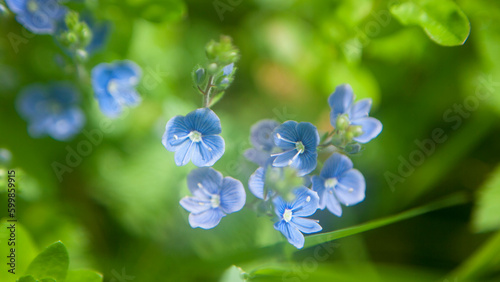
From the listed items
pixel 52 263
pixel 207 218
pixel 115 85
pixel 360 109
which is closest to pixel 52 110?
pixel 115 85

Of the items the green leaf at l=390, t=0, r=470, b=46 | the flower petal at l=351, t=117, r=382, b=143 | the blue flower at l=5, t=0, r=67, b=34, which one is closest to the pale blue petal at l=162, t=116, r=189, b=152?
the flower petal at l=351, t=117, r=382, b=143

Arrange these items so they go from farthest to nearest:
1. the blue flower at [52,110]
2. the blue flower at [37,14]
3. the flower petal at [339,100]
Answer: the blue flower at [52,110] < the blue flower at [37,14] < the flower petal at [339,100]

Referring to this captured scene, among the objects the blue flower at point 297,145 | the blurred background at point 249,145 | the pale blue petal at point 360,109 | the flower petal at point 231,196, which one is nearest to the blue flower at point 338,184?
the blue flower at point 297,145

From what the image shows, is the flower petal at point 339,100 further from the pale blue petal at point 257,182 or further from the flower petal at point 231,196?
the flower petal at point 231,196

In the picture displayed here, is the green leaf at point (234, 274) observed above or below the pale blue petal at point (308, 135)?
below

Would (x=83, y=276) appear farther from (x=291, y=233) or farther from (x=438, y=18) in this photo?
(x=438, y=18)

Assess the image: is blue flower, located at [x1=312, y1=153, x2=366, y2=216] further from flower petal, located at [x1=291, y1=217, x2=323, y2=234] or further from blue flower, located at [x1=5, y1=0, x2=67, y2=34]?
blue flower, located at [x1=5, y1=0, x2=67, y2=34]

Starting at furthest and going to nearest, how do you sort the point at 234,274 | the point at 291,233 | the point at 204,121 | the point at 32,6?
1. the point at 32,6
2. the point at 234,274
3. the point at 204,121
4. the point at 291,233
